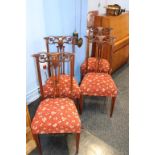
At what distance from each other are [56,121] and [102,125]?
0.73 m

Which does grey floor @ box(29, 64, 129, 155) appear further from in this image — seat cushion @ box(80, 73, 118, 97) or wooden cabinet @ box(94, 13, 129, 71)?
wooden cabinet @ box(94, 13, 129, 71)

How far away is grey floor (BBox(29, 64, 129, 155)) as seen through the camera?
6.09 feet

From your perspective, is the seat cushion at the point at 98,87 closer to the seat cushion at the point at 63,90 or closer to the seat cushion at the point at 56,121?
the seat cushion at the point at 63,90

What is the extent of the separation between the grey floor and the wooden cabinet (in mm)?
636

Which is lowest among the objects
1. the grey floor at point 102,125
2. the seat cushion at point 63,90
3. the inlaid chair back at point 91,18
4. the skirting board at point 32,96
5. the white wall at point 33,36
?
the grey floor at point 102,125

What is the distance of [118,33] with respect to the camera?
121 inches

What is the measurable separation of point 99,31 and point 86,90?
832mm

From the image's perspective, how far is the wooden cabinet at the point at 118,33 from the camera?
2.83 meters

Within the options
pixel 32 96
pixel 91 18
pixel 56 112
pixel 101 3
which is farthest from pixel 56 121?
pixel 101 3

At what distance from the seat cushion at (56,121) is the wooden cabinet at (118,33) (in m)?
1.63

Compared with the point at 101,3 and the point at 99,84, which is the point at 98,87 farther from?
the point at 101,3

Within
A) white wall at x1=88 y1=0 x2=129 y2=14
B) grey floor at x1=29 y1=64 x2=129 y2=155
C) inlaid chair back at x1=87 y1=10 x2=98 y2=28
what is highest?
white wall at x1=88 y1=0 x2=129 y2=14

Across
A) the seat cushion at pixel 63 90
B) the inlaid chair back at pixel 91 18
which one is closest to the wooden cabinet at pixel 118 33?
the inlaid chair back at pixel 91 18

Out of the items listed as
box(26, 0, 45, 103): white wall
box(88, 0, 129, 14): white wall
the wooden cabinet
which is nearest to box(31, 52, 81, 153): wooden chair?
box(26, 0, 45, 103): white wall
